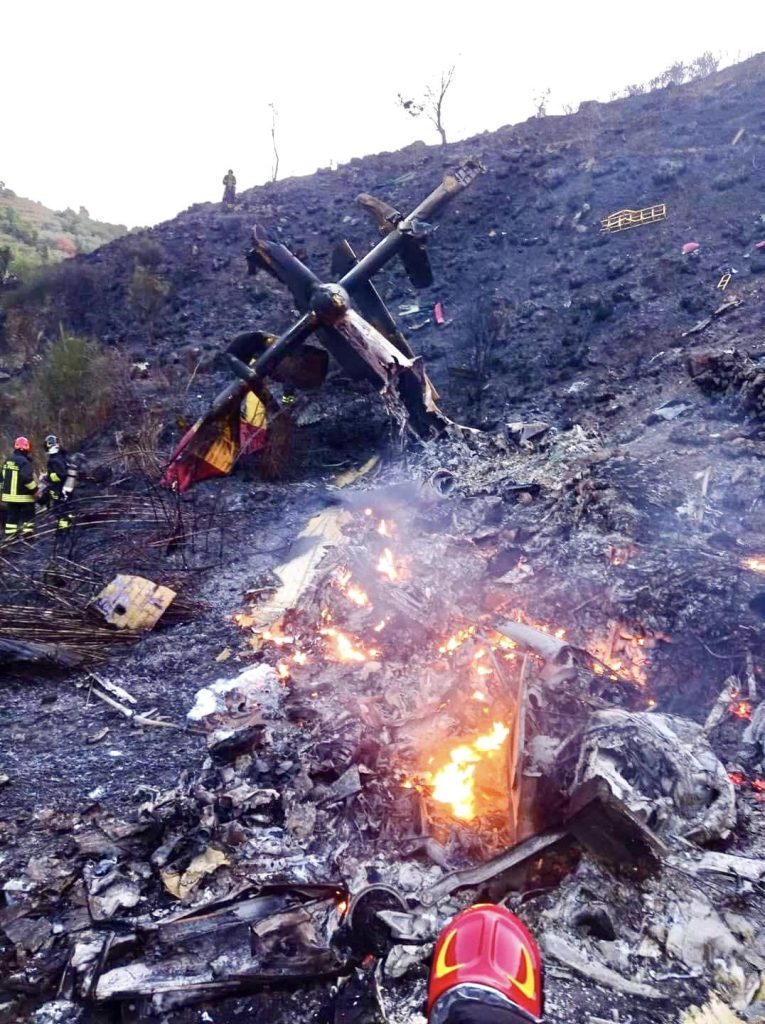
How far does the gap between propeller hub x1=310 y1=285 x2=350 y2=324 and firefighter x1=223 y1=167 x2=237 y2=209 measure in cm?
1587

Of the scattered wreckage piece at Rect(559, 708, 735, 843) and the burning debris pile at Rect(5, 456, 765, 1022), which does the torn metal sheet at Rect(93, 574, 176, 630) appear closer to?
the burning debris pile at Rect(5, 456, 765, 1022)

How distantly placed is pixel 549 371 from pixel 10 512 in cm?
970

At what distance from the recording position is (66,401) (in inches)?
492

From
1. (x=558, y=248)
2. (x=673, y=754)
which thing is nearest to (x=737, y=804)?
(x=673, y=754)

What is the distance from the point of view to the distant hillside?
28.7m

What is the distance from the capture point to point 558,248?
655 inches

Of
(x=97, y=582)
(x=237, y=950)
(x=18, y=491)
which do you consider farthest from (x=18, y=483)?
(x=237, y=950)

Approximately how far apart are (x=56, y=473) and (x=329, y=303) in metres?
4.32

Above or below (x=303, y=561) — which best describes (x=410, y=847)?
below

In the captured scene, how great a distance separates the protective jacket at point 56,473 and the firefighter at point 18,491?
305mm

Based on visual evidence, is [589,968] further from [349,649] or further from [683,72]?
[683,72]

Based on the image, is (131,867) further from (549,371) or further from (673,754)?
(549,371)

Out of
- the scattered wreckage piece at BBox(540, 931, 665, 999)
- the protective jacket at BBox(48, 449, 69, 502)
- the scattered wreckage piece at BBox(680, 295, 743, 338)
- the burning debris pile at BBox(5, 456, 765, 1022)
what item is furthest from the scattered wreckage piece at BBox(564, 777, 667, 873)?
the scattered wreckage piece at BBox(680, 295, 743, 338)

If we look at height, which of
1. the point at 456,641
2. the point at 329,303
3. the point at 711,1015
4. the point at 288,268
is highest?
the point at 288,268
